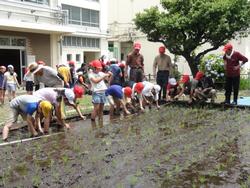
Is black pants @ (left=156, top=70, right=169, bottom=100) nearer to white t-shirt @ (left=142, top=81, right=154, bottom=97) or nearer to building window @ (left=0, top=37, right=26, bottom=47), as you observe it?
white t-shirt @ (left=142, top=81, right=154, bottom=97)

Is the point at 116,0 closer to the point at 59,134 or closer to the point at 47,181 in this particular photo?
the point at 59,134

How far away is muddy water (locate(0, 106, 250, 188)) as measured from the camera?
5.41 m

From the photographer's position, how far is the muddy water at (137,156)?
213 inches

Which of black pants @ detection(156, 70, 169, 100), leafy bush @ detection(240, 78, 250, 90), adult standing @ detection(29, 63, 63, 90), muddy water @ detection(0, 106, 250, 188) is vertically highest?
adult standing @ detection(29, 63, 63, 90)

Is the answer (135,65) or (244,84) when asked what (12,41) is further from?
(135,65)

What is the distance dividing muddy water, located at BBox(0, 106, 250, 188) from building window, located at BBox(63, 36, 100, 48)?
2132 cm

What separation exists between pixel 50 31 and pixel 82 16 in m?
6.51

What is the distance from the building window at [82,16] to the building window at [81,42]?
1160 millimetres

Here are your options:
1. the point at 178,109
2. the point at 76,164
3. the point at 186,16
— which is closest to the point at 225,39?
the point at 186,16

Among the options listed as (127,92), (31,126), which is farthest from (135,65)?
(31,126)

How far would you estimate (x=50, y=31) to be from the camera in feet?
87.7

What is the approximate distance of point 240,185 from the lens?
504 centimetres

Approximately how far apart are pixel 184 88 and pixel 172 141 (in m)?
5.64

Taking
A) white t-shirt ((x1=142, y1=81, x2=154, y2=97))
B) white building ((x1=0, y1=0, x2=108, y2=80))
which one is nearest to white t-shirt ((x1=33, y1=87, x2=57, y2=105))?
white t-shirt ((x1=142, y1=81, x2=154, y2=97))
